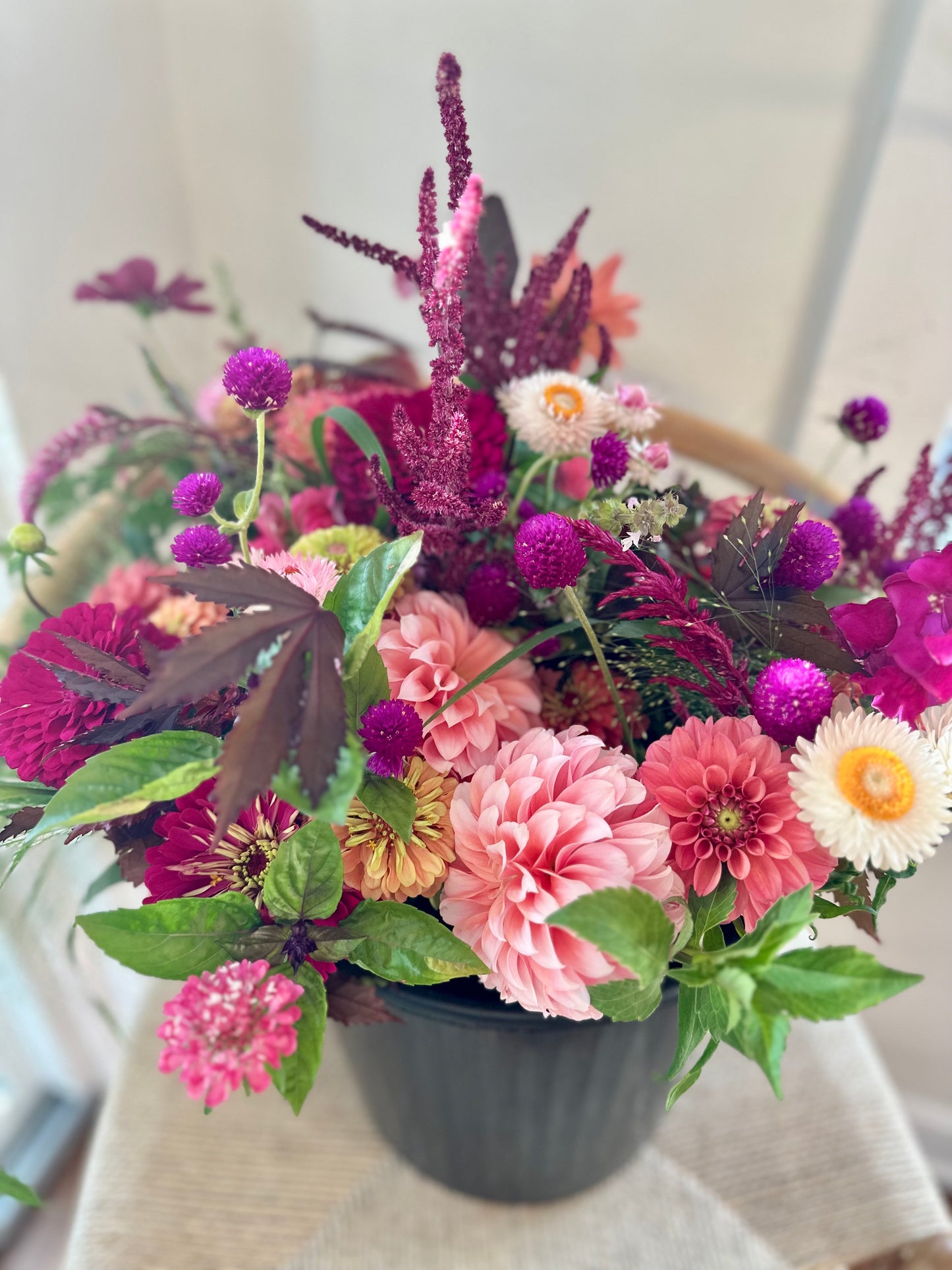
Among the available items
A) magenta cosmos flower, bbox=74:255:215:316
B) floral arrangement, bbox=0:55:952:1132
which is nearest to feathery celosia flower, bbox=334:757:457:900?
floral arrangement, bbox=0:55:952:1132

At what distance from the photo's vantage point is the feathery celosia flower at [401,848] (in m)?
0.27

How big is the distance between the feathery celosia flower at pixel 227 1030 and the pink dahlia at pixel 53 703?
97 millimetres

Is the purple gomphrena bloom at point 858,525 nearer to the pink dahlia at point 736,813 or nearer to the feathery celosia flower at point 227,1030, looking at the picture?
the pink dahlia at point 736,813

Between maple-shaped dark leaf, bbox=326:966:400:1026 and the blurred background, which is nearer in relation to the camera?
maple-shaped dark leaf, bbox=326:966:400:1026

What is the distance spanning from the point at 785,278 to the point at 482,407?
1.53ft

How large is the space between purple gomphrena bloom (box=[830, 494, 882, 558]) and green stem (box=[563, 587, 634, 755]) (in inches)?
5.7

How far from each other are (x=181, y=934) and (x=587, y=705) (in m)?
0.18

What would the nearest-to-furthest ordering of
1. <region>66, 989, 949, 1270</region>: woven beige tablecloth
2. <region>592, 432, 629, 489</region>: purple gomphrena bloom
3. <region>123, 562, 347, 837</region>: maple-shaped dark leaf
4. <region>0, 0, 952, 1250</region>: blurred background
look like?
1. <region>123, 562, 347, 837</region>: maple-shaped dark leaf
2. <region>592, 432, 629, 489</region>: purple gomphrena bloom
3. <region>66, 989, 949, 1270</region>: woven beige tablecloth
4. <region>0, 0, 952, 1250</region>: blurred background

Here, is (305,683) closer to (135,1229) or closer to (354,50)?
(135,1229)

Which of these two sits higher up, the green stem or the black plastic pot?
the green stem

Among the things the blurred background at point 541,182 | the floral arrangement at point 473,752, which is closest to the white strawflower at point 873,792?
the floral arrangement at point 473,752

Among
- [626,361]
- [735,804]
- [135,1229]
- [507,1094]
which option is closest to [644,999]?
[735,804]

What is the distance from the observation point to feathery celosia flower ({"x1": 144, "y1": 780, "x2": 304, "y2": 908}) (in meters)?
0.27

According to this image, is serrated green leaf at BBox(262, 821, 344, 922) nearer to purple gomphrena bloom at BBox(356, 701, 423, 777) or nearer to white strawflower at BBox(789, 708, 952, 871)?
purple gomphrena bloom at BBox(356, 701, 423, 777)
